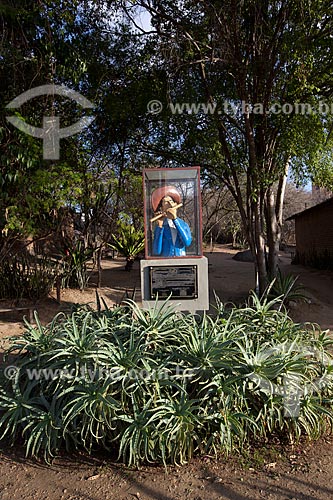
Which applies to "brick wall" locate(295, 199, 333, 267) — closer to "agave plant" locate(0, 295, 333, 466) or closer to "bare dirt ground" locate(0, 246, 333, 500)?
"agave plant" locate(0, 295, 333, 466)

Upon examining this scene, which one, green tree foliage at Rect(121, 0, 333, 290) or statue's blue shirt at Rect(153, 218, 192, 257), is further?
green tree foliage at Rect(121, 0, 333, 290)

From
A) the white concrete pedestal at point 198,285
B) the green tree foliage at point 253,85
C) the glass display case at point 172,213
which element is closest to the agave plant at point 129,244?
the green tree foliage at point 253,85

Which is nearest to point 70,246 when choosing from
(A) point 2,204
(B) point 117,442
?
(A) point 2,204

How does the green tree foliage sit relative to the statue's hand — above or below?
above

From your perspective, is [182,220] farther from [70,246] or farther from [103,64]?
[70,246]

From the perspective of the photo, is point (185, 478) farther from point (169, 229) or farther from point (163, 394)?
point (169, 229)

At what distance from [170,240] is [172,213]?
0.34 metres

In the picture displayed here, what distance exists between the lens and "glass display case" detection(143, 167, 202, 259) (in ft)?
17.5

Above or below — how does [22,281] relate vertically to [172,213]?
below

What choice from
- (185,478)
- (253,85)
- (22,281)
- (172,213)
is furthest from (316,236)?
(185,478)

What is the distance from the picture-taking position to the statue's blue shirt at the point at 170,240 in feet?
17.5

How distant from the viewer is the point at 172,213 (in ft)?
17.5

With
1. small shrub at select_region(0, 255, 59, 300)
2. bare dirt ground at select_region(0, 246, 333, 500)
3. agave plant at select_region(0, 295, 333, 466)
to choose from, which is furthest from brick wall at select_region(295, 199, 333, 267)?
bare dirt ground at select_region(0, 246, 333, 500)

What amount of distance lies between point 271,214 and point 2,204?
Result: 587 centimetres
